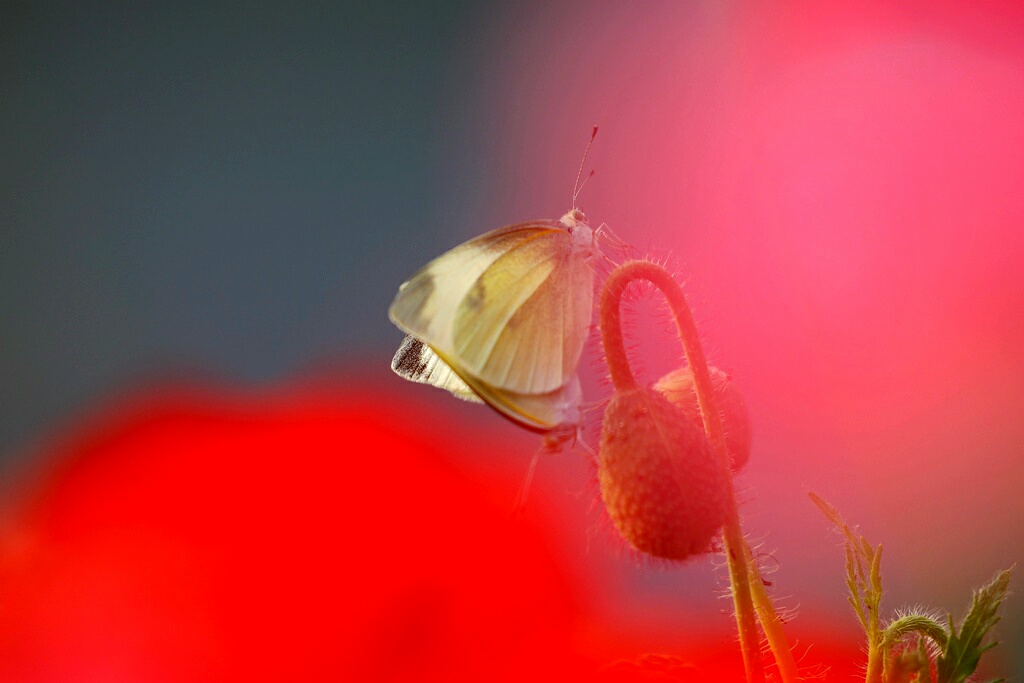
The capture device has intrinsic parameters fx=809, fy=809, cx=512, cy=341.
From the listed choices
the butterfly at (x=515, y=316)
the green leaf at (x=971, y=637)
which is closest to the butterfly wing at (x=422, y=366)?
the butterfly at (x=515, y=316)

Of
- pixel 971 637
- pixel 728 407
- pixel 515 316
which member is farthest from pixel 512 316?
pixel 971 637

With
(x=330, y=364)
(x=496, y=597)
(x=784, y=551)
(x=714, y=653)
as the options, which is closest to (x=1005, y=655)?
(x=784, y=551)

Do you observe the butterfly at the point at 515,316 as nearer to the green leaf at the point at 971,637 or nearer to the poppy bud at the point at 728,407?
the poppy bud at the point at 728,407

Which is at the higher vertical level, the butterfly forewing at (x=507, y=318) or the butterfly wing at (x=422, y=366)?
the butterfly forewing at (x=507, y=318)

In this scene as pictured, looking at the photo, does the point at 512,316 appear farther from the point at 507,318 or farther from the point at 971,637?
the point at 971,637

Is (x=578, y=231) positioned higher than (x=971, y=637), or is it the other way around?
(x=578, y=231)

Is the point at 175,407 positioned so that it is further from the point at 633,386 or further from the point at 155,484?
the point at 633,386
